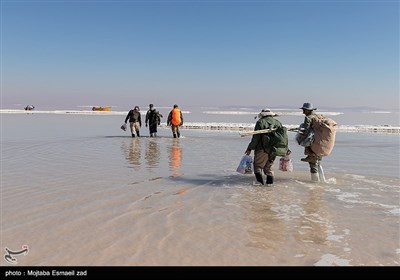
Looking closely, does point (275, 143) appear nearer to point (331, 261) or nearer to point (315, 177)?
point (315, 177)

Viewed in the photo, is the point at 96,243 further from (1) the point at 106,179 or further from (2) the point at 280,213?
(1) the point at 106,179

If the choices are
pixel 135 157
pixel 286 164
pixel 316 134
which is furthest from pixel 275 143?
pixel 135 157

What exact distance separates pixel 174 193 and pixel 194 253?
3.21 m

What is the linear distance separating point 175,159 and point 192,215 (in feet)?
21.9

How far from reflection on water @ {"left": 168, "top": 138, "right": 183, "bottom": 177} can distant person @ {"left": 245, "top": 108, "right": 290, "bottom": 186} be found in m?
2.35

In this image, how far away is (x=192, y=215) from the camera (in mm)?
5969

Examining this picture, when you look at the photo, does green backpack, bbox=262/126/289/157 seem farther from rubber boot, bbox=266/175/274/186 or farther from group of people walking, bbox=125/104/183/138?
group of people walking, bbox=125/104/183/138

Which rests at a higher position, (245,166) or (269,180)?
(245,166)

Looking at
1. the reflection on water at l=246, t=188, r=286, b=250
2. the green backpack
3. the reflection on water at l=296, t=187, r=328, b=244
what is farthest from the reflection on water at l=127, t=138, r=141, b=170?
the reflection on water at l=296, t=187, r=328, b=244

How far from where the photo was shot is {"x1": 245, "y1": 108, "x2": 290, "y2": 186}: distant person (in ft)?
26.9

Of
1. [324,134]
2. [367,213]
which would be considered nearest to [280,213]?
[367,213]

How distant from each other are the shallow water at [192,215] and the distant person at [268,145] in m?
0.47

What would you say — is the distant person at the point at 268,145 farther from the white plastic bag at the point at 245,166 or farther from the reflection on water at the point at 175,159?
the reflection on water at the point at 175,159

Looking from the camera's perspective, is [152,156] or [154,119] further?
[154,119]
